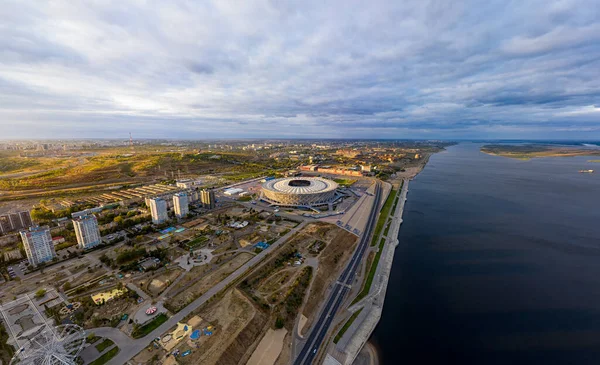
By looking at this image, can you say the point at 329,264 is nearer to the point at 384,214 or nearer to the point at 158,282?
the point at 158,282

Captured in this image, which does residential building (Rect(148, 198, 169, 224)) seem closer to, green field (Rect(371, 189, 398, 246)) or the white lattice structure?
the white lattice structure

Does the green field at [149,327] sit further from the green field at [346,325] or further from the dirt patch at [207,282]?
the green field at [346,325]

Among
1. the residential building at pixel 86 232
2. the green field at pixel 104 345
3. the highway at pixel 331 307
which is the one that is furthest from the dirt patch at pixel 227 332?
the residential building at pixel 86 232

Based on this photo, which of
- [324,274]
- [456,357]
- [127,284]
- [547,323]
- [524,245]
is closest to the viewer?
[456,357]

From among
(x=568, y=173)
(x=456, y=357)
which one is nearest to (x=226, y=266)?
(x=456, y=357)

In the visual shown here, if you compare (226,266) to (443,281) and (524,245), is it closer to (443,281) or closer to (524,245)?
(443,281)

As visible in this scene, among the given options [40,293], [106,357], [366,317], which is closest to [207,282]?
[106,357]

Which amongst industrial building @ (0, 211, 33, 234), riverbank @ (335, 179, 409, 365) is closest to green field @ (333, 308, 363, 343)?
riverbank @ (335, 179, 409, 365)
